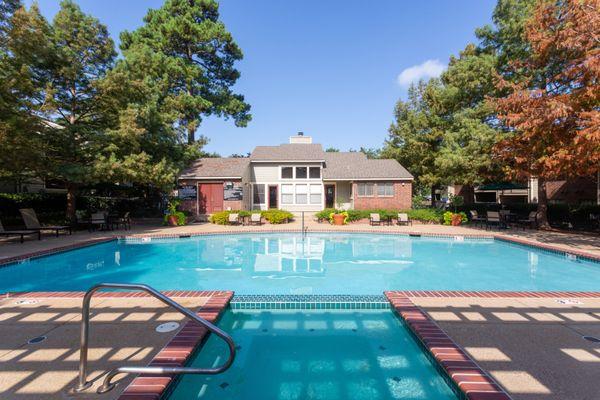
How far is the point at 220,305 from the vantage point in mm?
5004

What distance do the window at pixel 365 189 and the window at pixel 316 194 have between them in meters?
3.56

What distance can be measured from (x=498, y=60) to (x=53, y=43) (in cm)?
2609

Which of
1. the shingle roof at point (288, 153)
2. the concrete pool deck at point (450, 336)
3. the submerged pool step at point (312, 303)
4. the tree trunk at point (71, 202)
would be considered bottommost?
the submerged pool step at point (312, 303)

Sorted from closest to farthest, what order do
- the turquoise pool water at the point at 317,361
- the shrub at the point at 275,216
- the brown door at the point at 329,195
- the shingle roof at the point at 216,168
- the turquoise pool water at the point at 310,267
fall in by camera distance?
the turquoise pool water at the point at 317,361, the turquoise pool water at the point at 310,267, the shrub at the point at 275,216, the shingle roof at the point at 216,168, the brown door at the point at 329,195

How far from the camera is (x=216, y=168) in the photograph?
23734mm

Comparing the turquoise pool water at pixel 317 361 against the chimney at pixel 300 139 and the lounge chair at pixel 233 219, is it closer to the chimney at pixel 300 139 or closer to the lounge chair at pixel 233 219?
the lounge chair at pixel 233 219

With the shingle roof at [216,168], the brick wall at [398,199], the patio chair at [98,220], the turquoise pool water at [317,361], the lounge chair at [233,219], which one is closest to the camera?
the turquoise pool water at [317,361]

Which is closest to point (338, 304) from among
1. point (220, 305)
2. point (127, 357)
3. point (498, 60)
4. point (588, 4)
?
point (220, 305)

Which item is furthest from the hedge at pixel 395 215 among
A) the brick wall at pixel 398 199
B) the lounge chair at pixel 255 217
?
the lounge chair at pixel 255 217

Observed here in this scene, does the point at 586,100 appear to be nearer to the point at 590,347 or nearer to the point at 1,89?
the point at 590,347

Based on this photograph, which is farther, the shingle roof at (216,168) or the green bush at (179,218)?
the shingle roof at (216,168)

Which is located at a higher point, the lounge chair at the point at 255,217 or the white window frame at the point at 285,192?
the white window frame at the point at 285,192

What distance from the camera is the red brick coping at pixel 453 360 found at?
9.04 feet

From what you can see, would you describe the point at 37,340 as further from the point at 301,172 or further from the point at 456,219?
the point at 301,172
